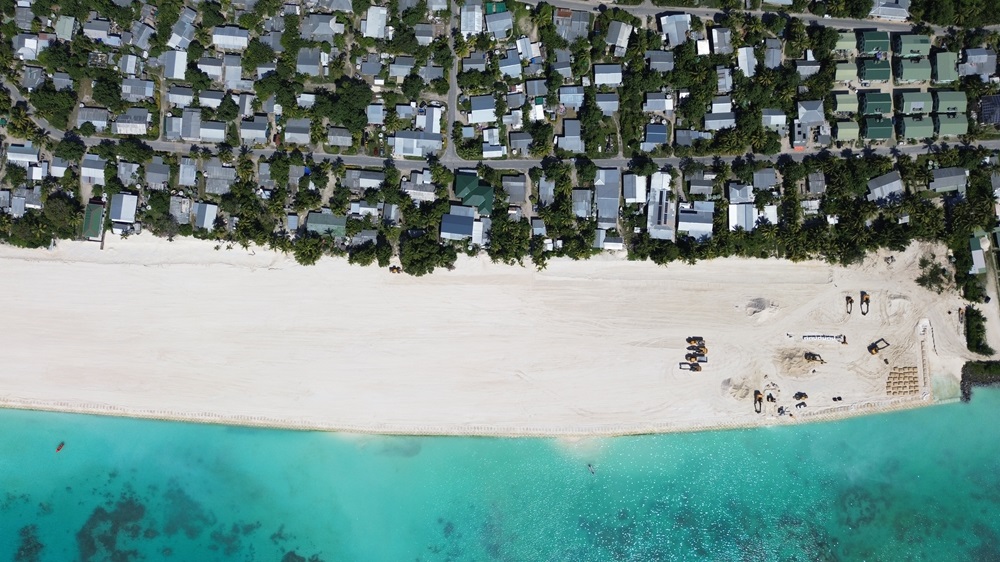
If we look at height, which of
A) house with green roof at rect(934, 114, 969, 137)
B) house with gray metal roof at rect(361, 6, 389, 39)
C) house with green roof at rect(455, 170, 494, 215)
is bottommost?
house with green roof at rect(455, 170, 494, 215)

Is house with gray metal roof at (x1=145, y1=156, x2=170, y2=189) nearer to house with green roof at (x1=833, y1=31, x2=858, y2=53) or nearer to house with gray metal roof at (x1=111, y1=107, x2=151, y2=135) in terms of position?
house with gray metal roof at (x1=111, y1=107, x2=151, y2=135)

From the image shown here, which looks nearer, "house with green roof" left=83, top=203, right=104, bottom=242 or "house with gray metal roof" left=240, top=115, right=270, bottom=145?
"house with green roof" left=83, top=203, right=104, bottom=242

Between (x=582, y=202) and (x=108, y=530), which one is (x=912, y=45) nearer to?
(x=582, y=202)

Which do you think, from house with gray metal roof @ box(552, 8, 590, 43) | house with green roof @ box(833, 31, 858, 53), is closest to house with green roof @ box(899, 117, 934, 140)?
house with green roof @ box(833, 31, 858, 53)

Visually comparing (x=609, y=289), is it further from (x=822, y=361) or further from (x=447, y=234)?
(x=822, y=361)

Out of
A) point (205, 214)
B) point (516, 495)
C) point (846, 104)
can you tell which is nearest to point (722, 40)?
point (846, 104)

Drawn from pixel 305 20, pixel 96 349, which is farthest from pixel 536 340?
pixel 96 349

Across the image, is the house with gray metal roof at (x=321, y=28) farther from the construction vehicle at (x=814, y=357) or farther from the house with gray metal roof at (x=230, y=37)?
the construction vehicle at (x=814, y=357)
